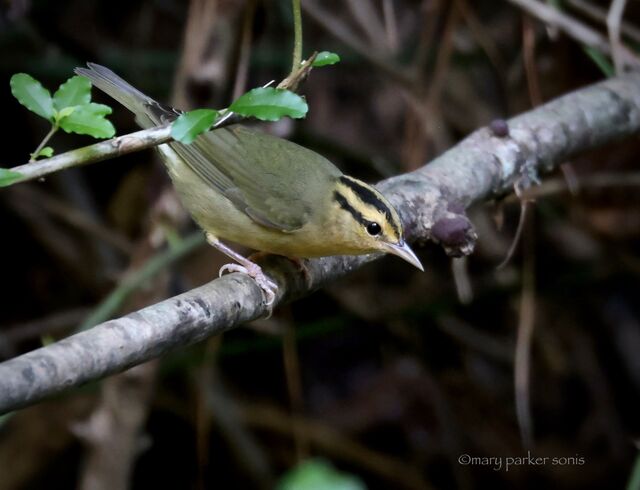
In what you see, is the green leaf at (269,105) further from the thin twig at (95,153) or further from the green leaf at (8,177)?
the green leaf at (8,177)

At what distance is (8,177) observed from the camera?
1909 millimetres

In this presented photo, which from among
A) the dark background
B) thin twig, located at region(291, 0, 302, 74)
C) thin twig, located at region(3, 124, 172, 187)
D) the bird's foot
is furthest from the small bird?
the dark background

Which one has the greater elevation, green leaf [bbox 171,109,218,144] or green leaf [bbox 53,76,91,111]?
green leaf [bbox 53,76,91,111]

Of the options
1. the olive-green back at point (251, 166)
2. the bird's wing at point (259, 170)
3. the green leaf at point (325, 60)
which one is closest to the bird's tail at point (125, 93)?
the olive-green back at point (251, 166)

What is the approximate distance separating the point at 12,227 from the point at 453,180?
12.0ft

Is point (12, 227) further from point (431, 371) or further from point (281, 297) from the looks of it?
point (281, 297)

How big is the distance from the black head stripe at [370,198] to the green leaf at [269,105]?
106 cm

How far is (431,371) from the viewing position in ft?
19.6

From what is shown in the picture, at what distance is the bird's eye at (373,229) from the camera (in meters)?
3.17

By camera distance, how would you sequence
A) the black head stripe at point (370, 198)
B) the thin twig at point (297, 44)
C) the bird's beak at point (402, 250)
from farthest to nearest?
1. the bird's beak at point (402, 250)
2. the black head stripe at point (370, 198)
3. the thin twig at point (297, 44)

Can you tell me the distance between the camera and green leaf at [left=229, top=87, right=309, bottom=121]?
205cm

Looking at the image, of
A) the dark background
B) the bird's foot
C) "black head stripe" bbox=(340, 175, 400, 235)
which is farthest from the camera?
the dark background

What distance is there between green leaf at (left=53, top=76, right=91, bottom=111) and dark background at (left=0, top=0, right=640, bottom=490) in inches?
109

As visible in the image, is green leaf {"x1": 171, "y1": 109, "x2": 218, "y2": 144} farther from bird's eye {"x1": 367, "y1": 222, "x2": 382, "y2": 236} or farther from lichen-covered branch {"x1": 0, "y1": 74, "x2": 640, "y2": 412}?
bird's eye {"x1": 367, "y1": 222, "x2": 382, "y2": 236}
